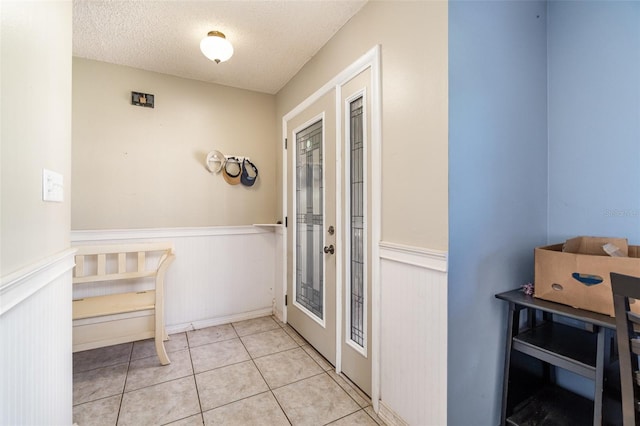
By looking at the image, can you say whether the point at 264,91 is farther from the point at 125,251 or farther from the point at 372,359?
the point at 372,359

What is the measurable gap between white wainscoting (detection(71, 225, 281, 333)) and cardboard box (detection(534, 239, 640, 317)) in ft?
8.06

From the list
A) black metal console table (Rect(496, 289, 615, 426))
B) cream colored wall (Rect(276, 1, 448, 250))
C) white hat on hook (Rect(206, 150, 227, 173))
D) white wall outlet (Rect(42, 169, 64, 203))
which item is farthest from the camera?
white hat on hook (Rect(206, 150, 227, 173))

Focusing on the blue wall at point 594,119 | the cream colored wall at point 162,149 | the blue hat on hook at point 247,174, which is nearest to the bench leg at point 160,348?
the cream colored wall at point 162,149

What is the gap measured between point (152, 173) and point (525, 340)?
3.12 meters

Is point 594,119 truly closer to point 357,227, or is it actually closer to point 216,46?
point 357,227

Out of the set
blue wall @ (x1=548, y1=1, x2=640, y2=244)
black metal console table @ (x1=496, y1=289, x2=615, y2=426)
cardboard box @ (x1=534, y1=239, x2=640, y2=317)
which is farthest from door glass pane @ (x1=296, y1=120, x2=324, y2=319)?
blue wall @ (x1=548, y1=1, x2=640, y2=244)

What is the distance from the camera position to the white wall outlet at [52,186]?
3.40 ft

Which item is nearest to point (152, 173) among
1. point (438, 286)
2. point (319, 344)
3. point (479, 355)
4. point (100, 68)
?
point (100, 68)

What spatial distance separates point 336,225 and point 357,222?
0.69ft

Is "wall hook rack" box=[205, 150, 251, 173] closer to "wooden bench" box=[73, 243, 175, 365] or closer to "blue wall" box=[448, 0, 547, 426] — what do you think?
"wooden bench" box=[73, 243, 175, 365]

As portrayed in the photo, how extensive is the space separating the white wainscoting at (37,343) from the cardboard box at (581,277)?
6.36 ft

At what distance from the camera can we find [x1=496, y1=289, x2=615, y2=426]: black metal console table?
3.74 ft

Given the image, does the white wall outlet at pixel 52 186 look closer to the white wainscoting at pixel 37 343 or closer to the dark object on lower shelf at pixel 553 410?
the white wainscoting at pixel 37 343

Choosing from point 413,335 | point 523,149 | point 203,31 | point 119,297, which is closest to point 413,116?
point 523,149
